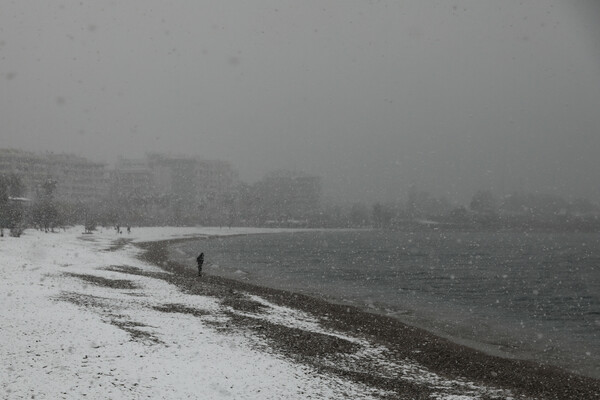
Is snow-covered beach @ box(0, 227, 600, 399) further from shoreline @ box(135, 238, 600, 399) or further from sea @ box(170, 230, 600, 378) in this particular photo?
sea @ box(170, 230, 600, 378)

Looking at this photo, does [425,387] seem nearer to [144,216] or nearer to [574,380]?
[574,380]

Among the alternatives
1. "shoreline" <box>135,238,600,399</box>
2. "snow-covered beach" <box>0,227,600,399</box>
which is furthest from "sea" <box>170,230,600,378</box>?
"snow-covered beach" <box>0,227,600,399</box>

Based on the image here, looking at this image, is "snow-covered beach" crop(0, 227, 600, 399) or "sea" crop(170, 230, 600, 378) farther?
"sea" crop(170, 230, 600, 378)

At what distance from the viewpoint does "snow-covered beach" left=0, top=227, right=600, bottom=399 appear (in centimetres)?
1398

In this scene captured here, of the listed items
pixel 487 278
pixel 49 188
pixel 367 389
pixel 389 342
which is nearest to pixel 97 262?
pixel 389 342

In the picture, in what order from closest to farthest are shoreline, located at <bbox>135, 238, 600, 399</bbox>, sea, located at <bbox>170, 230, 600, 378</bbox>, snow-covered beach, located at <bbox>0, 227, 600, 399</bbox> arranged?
snow-covered beach, located at <bbox>0, 227, 600, 399</bbox>
shoreline, located at <bbox>135, 238, 600, 399</bbox>
sea, located at <bbox>170, 230, 600, 378</bbox>

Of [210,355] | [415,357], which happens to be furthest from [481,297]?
[210,355]

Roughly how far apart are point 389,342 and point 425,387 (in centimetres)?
629

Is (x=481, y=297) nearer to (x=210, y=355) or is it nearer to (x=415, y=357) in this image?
(x=415, y=357)

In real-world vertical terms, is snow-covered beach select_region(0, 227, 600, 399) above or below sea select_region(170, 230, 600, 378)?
above

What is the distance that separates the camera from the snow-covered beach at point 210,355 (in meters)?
14.0

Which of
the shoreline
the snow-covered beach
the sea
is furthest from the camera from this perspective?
the sea

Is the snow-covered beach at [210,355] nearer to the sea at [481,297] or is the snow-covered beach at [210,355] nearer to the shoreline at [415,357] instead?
the shoreline at [415,357]

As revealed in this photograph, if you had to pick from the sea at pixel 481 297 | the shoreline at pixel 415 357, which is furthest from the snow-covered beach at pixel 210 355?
the sea at pixel 481 297
